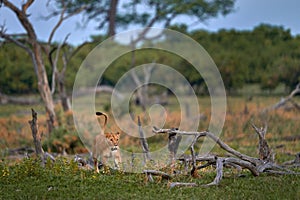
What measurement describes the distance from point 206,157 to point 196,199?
155 cm

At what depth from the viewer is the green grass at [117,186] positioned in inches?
295

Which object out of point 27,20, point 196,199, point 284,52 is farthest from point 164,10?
point 196,199

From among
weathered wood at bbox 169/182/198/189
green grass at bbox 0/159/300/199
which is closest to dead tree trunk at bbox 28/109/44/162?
green grass at bbox 0/159/300/199

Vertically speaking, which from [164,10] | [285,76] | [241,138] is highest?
[164,10]

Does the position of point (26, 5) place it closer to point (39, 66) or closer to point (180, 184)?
point (39, 66)

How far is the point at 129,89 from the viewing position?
94.6 ft

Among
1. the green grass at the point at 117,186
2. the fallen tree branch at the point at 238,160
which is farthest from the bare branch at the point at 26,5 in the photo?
the fallen tree branch at the point at 238,160

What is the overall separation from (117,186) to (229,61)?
26.4 metres

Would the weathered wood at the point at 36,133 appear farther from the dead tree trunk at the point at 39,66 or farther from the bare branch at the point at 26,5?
the bare branch at the point at 26,5

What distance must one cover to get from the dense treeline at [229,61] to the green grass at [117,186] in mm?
20060

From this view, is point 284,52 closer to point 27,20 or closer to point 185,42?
point 185,42

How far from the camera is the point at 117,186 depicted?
811cm

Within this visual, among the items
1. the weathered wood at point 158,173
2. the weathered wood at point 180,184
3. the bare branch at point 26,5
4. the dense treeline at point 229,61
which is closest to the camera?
the weathered wood at point 180,184

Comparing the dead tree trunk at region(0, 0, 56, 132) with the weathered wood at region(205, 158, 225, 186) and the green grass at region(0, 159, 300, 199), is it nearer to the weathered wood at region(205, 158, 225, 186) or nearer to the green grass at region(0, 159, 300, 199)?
the green grass at region(0, 159, 300, 199)
